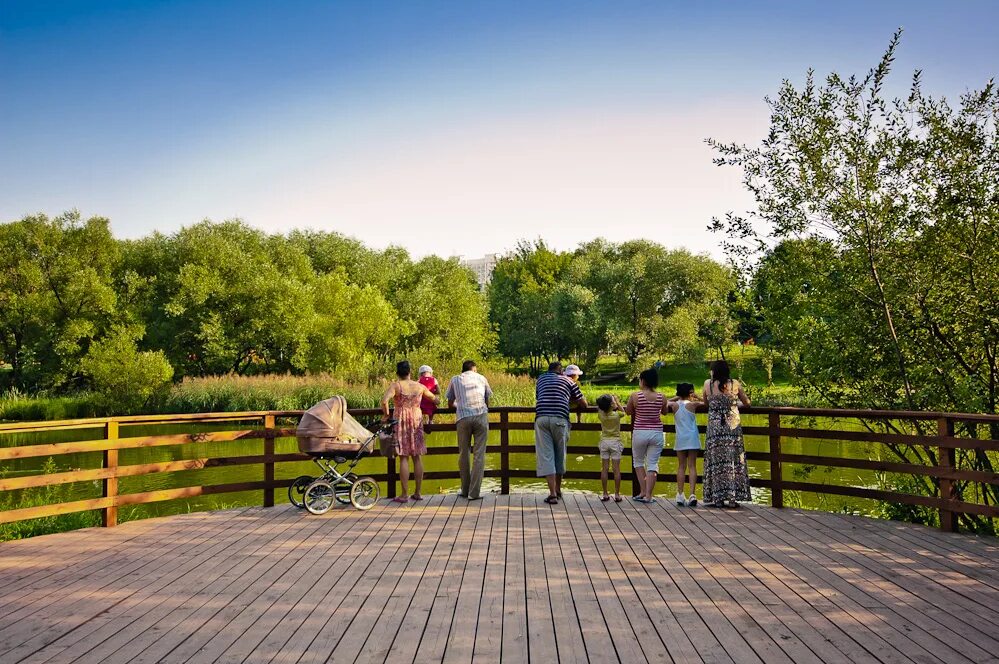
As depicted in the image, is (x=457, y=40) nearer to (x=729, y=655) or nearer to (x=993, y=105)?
(x=993, y=105)

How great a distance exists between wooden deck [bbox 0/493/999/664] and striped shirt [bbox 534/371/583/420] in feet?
3.99

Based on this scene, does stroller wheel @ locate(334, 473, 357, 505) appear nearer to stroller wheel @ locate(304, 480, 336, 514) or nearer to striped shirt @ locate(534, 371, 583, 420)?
stroller wheel @ locate(304, 480, 336, 514)

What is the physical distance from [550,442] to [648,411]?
119cm

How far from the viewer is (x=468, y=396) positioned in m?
8.84

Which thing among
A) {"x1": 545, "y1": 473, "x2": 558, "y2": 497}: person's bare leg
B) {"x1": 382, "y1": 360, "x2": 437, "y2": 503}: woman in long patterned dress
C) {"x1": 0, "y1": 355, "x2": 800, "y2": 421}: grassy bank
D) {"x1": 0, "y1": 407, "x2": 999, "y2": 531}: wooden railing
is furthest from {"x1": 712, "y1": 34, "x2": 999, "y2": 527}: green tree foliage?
{"x1": 0, "y1": 355, "x2": 800, "y2": 421}: grassy bank

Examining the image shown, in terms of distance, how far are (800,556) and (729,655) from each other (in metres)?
2.66

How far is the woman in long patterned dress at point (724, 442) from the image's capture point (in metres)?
8.26

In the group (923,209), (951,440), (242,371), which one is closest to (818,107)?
(923,209)

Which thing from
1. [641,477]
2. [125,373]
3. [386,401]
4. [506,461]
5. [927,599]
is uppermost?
[125,373]

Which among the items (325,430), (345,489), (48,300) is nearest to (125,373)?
(48,300)

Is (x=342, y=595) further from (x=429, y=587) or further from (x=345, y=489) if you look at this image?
(x=345, y=489)

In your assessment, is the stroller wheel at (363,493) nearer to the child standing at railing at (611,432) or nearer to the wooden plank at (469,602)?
the wooden plank at (469,602)

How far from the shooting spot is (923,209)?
340 inches

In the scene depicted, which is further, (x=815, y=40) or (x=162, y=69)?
(x=162, y=69)
